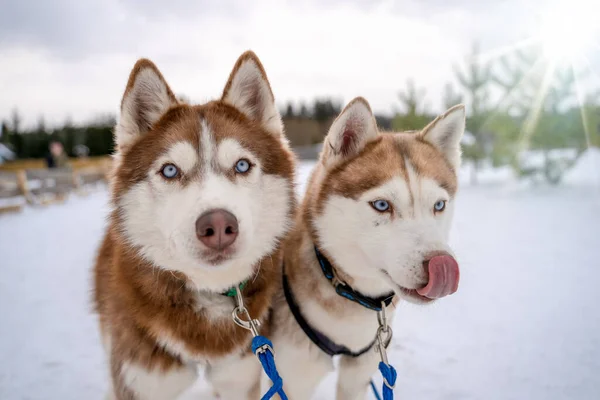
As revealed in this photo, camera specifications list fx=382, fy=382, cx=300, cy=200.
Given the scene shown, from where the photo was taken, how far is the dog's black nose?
1.44 m

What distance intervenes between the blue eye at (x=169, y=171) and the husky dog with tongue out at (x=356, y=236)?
70 centimetres

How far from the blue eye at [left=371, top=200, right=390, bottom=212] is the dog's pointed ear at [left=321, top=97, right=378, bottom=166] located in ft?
1.20

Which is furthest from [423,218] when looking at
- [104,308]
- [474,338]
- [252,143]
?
[474,338]

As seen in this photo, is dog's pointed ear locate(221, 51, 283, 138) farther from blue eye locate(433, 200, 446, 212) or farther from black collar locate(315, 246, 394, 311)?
blue eye locate(433, 200, 446, 212)

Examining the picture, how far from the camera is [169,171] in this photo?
5.62 ft

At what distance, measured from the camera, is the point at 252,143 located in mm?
1872

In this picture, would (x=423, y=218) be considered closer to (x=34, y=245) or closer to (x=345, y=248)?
(x=345, y=248)

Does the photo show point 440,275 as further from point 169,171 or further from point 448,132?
point 169,171

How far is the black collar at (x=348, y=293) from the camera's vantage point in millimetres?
1905

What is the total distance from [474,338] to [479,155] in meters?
12.0

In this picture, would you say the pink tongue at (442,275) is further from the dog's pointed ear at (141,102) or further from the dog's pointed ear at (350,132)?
the dog's pointed ear at (141,102)

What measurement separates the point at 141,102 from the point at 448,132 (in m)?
1.60

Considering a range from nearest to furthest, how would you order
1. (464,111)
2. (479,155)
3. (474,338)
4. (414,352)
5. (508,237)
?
(464,111)
(414,352)
(474,338)
(508,237)
(479,155)

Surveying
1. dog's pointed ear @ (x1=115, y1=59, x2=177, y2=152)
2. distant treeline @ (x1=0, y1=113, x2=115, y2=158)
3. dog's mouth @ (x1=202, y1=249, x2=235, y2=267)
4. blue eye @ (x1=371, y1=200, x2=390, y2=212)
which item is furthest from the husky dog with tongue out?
distant treeline @ (x1=0, y1=113, x2=115, y2=158)
